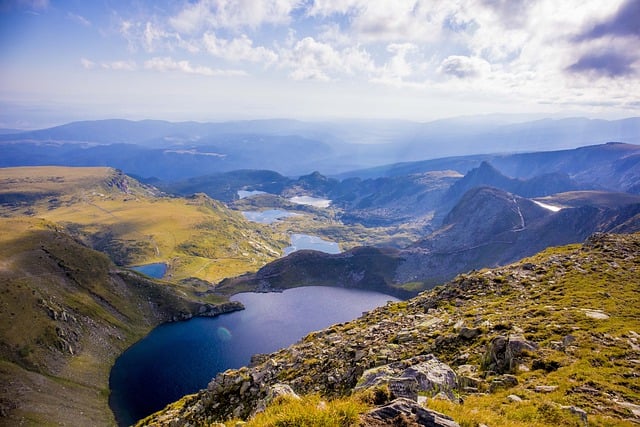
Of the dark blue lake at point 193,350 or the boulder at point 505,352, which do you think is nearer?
→ the boulder at point 505,352

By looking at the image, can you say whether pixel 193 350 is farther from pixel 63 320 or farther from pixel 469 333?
pixel 469 333

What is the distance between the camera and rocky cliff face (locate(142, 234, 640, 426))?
13.9 metres

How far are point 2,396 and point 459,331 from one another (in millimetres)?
112710

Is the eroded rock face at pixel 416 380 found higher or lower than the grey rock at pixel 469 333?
higher

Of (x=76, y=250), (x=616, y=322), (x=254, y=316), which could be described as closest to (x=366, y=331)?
(x=616, y=322)

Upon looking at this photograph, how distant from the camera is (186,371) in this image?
4983 inches

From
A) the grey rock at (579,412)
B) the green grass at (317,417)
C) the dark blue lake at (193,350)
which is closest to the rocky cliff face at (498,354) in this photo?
the grey rock at (579,412)

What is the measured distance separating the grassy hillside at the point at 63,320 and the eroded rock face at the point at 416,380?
337ft

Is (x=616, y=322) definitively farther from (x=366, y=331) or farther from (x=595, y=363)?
(x=366, y=331)

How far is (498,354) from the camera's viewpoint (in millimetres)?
20312

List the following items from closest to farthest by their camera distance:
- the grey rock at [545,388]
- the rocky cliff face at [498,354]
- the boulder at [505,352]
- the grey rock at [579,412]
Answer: the grey rock at [579,412] → the rocky cliff face at [498,354] → the grey rock at [545,388] → the boulder at [505,352]

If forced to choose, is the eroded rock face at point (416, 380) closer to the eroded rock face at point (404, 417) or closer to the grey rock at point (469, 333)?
the eroded rock face at point (404, 417)

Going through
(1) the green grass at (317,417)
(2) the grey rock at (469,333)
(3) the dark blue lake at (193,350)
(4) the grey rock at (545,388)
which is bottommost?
(3) the dark blue lake at (193,350)

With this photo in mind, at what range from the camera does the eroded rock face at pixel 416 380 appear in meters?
14.9
